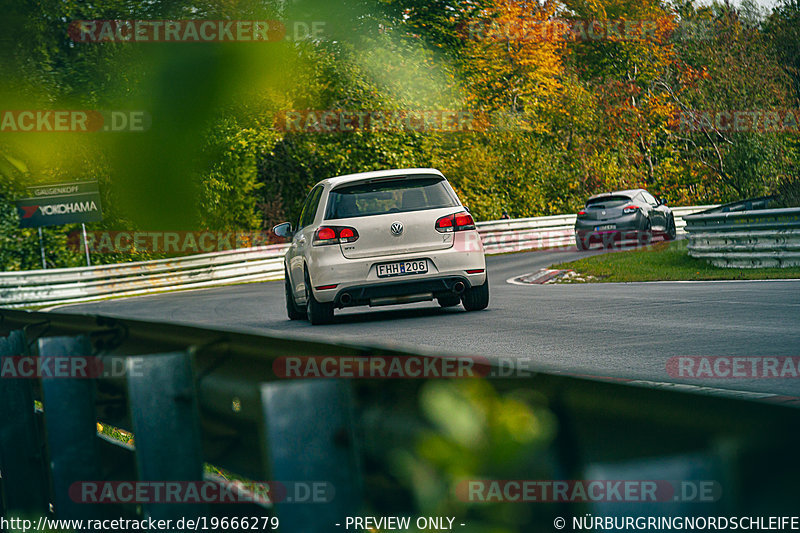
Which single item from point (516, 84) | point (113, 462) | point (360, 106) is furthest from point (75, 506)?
point (516, 84)

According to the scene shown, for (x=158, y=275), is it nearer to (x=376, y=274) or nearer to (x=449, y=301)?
(x=449, y=301)

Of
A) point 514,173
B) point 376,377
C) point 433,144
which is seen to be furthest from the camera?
point 514,173

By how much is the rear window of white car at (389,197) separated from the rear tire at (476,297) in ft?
3.84

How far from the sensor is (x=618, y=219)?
27.5m

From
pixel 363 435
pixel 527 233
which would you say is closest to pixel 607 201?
pixel 527 233

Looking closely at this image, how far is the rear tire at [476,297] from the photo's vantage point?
12.4 m

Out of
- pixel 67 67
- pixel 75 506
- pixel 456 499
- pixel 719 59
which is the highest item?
pixel 719 59

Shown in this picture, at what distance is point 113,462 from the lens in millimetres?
3488

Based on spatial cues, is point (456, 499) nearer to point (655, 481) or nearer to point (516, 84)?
point (655, 481)

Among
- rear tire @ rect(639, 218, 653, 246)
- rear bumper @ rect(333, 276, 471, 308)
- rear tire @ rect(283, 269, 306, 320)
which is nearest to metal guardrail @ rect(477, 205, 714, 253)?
rear tire @ rect(639, 218, 653, 246)

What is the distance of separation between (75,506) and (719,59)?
52.2 metres

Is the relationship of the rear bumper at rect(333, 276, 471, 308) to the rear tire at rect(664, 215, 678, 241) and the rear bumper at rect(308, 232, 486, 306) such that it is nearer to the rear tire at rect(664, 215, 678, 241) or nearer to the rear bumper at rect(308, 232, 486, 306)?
the rear bumper at rect(308, 232, 486, 306)

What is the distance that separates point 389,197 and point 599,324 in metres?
2.95

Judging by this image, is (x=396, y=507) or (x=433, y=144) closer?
(x=396, y=507)
